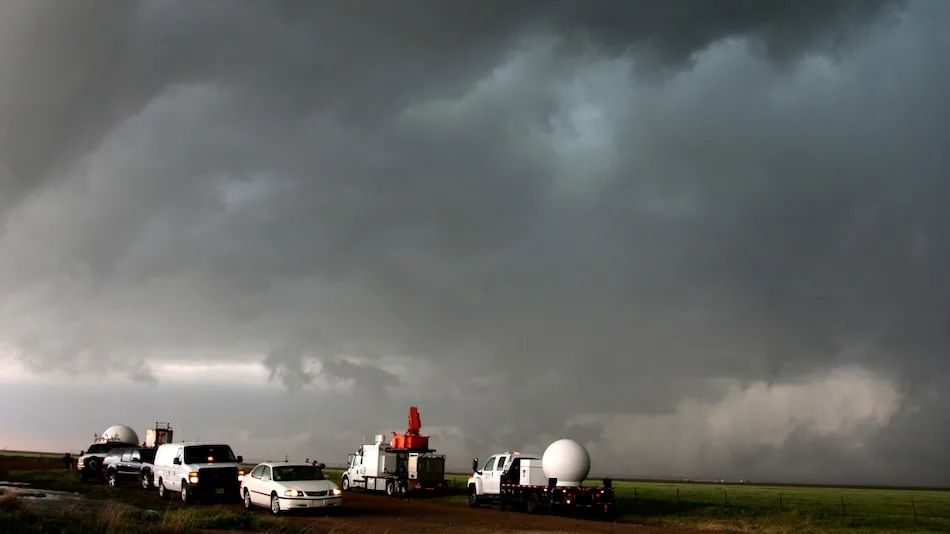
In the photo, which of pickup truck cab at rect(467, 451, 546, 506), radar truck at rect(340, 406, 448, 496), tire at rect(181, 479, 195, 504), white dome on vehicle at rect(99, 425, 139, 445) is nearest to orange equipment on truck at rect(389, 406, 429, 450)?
radar truck at rect(340, 406, 448, 496)

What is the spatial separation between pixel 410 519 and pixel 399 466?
15986mm

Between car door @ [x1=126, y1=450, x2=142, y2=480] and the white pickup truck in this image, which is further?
car door @ [x1=126, y1=450, x2=142, y2=480]

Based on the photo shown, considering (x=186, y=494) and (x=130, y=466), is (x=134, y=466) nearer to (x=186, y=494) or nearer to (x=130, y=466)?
(x=130, y=466)

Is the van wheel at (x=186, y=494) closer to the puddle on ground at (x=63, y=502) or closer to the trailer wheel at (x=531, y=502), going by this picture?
the puddle on ground at (x=63, y=502)

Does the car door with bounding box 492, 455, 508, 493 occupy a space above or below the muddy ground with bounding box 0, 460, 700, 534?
above

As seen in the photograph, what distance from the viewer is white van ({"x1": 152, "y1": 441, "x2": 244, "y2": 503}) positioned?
29.7 meters

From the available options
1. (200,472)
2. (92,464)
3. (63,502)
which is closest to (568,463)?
(200,472)

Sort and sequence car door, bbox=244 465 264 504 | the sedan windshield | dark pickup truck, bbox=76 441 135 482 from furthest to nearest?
dark pickup truck, bbox=76 441 135 482 < car door, bbox=244 465 264 504 < the sedan windshield

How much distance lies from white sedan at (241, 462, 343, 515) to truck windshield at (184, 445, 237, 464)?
3334 mm

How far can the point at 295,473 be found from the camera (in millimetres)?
27312

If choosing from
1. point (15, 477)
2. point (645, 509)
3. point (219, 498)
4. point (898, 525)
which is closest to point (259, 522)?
point (219, 498)

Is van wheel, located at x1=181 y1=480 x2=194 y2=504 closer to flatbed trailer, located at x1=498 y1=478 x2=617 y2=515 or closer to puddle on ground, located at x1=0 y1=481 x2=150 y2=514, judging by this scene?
puddle on ground, located at x1=0 y1=481 x2=150 y2=514

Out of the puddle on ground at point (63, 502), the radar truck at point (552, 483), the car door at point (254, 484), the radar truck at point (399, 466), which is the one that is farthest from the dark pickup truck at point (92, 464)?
the radar truck at point (552, 483)

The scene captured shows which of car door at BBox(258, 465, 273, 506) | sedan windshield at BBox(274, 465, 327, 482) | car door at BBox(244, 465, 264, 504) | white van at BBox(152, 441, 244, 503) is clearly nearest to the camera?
car door at BBox(258, 465, 273, 506)
